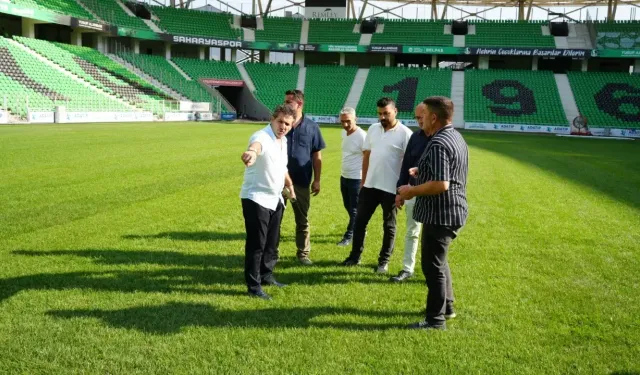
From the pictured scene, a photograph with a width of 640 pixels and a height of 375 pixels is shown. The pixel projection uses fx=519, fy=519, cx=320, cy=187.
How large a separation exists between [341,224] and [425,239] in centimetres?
439

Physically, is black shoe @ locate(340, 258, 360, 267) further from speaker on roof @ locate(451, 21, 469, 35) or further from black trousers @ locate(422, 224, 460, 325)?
speaker on roof @ locate(451, 21, 469, 35)

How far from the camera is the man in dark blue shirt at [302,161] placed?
6445mm

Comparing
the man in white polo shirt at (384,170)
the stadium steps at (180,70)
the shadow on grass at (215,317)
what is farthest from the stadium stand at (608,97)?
the shadow on grass at (215,317)

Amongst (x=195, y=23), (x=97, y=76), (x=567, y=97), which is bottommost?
(x=97, y=76)

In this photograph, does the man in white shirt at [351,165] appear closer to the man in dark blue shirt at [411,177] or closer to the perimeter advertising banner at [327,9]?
the man in dark blue shirt at [411,177]

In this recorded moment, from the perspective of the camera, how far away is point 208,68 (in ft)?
171

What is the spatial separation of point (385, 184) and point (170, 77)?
44842mm

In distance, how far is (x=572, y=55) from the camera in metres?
48.0

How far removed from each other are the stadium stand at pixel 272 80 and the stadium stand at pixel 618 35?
2998 centimetres

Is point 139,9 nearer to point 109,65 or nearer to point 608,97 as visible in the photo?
point 109,65

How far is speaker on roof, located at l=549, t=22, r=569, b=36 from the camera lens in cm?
5309

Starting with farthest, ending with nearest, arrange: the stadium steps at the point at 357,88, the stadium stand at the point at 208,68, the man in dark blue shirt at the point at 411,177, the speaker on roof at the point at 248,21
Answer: the speaker on roof at the point at 248,21 → the stadium stand at the point at 208,68 → the stadium steps at the point at 357,88 → the man in dark blue shirt at the point at 411,177

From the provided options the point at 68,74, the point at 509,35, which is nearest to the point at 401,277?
the point at 68,74

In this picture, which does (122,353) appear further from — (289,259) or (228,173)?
(228,173)
